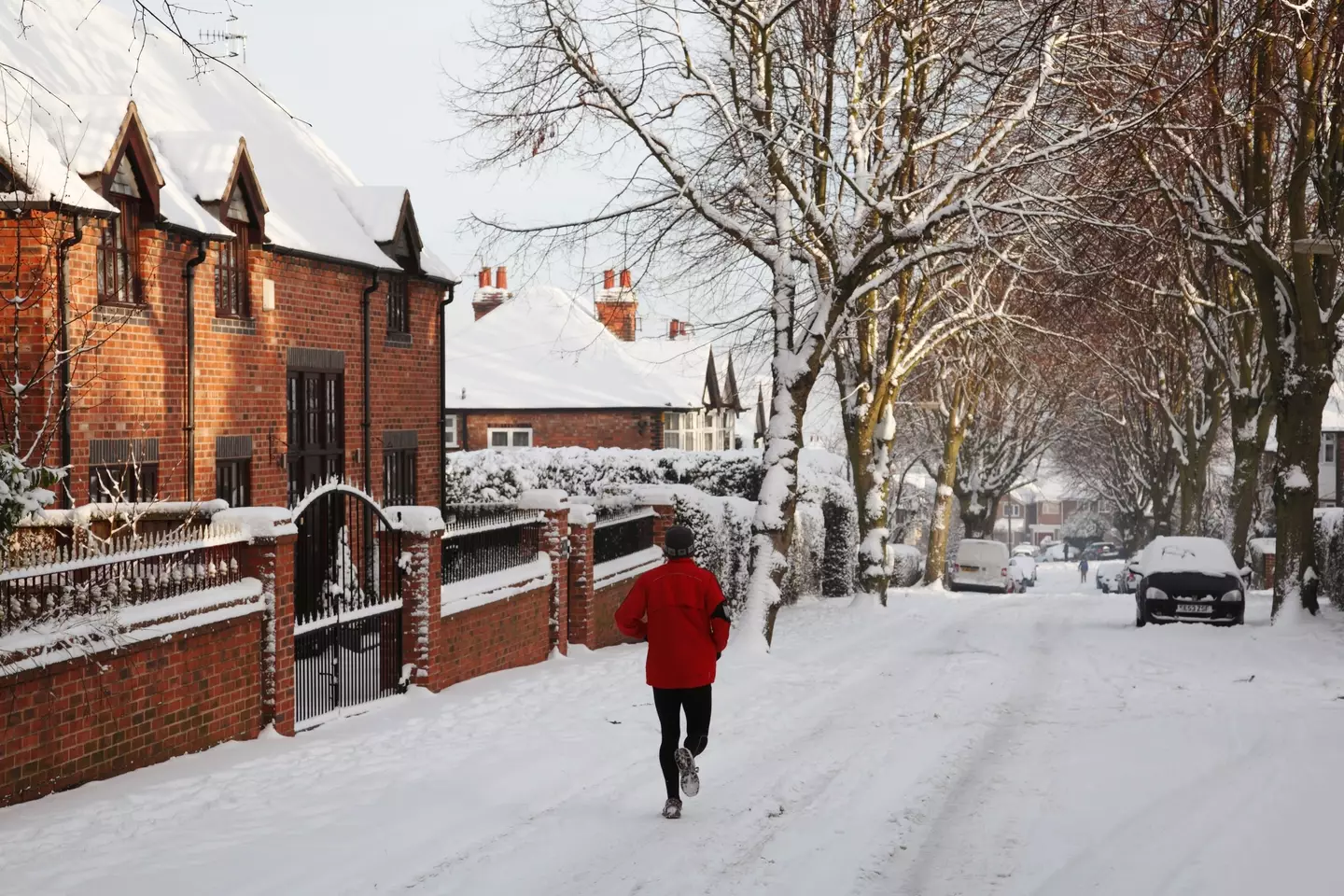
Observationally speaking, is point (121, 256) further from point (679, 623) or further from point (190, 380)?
point (679, 623)

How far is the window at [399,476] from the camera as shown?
23875mm

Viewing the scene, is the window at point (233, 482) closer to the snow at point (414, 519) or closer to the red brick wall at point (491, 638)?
the red brick wall at point (491, 638)

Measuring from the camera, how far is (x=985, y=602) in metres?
31.2

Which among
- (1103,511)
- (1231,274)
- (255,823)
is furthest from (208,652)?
(1103,511)

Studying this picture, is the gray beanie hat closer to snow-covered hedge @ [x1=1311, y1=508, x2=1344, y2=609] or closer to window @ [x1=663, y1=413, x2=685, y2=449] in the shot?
snow-covered hedge @ [x1=1311, y1=508, x2=1344, y2=609]

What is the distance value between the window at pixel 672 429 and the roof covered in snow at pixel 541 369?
89 cm

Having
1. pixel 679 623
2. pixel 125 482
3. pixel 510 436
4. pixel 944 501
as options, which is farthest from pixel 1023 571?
pixel 679 623

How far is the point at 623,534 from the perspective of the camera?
1936 cm

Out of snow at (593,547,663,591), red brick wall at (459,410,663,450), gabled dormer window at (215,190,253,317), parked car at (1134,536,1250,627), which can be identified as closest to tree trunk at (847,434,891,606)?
parked car at (1134,536,1250,627)

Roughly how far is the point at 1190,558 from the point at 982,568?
A: 23137 millimetres

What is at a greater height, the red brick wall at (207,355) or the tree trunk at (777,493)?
the red brick wall at (207,355)

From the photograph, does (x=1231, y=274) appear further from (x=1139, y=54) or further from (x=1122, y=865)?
(x=1122, y=865)

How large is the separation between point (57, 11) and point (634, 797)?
1674 cm

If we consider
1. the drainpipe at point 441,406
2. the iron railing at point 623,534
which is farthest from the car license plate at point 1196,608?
the drainpipe at point 441,406
